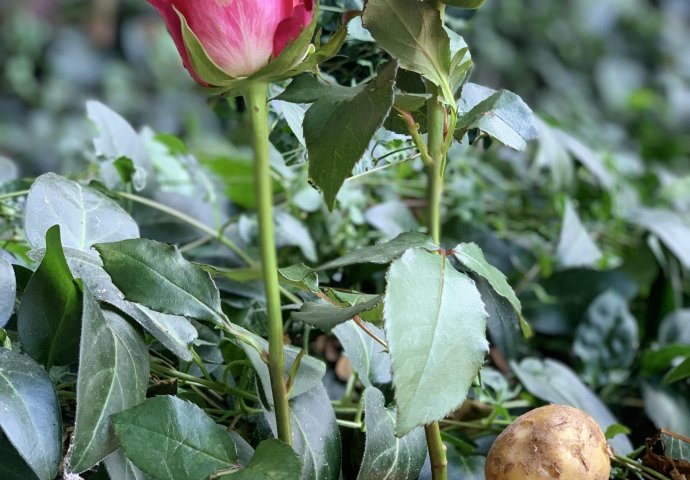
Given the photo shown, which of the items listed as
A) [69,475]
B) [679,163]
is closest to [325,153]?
[69,475]

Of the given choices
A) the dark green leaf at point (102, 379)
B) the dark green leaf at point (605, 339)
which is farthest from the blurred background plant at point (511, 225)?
the dark green leaf at point (102, 379)

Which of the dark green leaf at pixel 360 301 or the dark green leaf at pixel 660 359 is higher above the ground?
the dark green leaf at pixel 360 301

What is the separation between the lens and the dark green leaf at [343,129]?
0.93 ft

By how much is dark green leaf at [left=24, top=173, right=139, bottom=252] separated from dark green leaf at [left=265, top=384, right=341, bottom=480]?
12 centimetres

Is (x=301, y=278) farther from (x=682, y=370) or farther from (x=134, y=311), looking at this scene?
(x=682, y=370)

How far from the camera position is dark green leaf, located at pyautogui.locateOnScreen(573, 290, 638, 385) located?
604mm

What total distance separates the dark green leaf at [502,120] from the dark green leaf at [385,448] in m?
0.12

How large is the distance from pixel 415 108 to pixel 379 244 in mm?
55

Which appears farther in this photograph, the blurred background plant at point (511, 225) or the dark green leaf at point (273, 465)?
the blurred background plant at point (511, 225)

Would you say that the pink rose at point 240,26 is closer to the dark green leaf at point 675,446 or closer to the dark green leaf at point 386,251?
the dark green leaf at point 386,251

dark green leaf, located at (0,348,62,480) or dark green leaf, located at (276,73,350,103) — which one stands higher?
dark green leaf, located at (276,73,350,103)

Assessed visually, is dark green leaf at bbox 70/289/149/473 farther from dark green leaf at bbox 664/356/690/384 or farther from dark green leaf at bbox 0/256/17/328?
dark green leaf at bbox 664/356/690/384

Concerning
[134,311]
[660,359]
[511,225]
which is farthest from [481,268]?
[511,225]

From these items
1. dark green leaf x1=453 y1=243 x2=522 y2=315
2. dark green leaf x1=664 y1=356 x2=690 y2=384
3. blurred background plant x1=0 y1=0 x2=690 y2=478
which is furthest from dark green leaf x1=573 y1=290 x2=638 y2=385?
dark green leaf x1=453 y1=243 x2=522 y2=315
